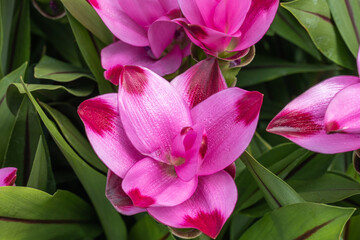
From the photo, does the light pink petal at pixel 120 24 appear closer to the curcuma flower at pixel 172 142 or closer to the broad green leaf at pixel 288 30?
the curcuma flower at pixel 172 142

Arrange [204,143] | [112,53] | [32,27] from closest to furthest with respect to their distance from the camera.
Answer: [204,143] < [112,53] < [32,27]

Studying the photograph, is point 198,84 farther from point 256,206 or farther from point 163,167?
point 256,206

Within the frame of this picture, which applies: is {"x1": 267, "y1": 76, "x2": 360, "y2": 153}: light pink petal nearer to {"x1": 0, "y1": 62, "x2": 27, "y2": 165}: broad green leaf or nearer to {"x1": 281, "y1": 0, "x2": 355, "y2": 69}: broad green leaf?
{"x1": 281, "y1": 0, "x2": 355, "y2": 69}: broad green leaf

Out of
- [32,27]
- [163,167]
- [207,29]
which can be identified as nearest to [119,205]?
[163,167]

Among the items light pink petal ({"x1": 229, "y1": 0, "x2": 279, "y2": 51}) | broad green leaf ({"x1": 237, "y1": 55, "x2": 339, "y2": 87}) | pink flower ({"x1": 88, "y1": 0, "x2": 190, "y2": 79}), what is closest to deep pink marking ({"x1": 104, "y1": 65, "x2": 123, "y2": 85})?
pink flower ({"x1": 88, "y1": 0, "x2": 190, "y2": 79})

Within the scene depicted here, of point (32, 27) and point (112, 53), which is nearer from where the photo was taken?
point (112, 53)

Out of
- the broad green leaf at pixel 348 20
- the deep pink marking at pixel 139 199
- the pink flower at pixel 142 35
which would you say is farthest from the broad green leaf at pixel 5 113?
the broad green leaf at pixel 348 20
